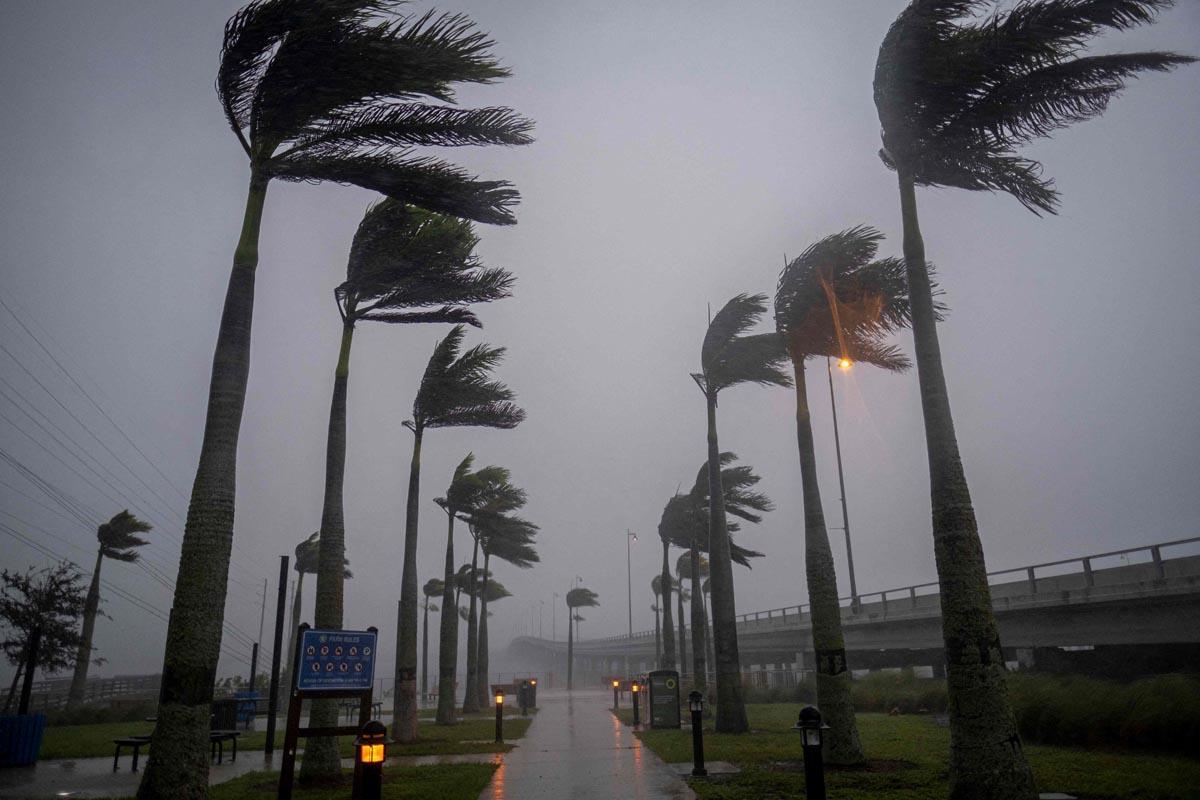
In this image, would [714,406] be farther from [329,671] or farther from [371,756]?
[371,756]

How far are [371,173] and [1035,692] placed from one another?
51.8 feet

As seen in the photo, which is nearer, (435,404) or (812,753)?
(812,753)

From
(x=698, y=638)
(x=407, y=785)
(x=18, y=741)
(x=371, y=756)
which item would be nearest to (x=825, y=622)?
(x=407, y=785)

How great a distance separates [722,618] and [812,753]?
13.2 meters

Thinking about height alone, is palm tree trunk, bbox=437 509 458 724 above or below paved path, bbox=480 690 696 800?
above

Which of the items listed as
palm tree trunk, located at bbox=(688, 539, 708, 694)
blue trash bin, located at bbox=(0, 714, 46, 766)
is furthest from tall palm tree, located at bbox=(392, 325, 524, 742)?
palm tree trunk, located at bbox=(688, 539, 708, 694)

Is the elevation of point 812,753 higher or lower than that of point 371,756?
lower

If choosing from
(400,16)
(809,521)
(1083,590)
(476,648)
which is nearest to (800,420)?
(809,521)

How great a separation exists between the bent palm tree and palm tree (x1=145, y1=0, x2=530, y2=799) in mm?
9315

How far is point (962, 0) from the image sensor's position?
940 cm

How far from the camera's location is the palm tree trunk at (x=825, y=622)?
1193 cm

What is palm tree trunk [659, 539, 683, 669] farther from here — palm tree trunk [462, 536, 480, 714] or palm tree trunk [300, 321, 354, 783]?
palm tree trunk [300, 321, 354, 783]

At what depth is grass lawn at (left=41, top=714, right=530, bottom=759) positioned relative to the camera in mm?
15867

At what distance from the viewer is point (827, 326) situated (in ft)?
48.1
